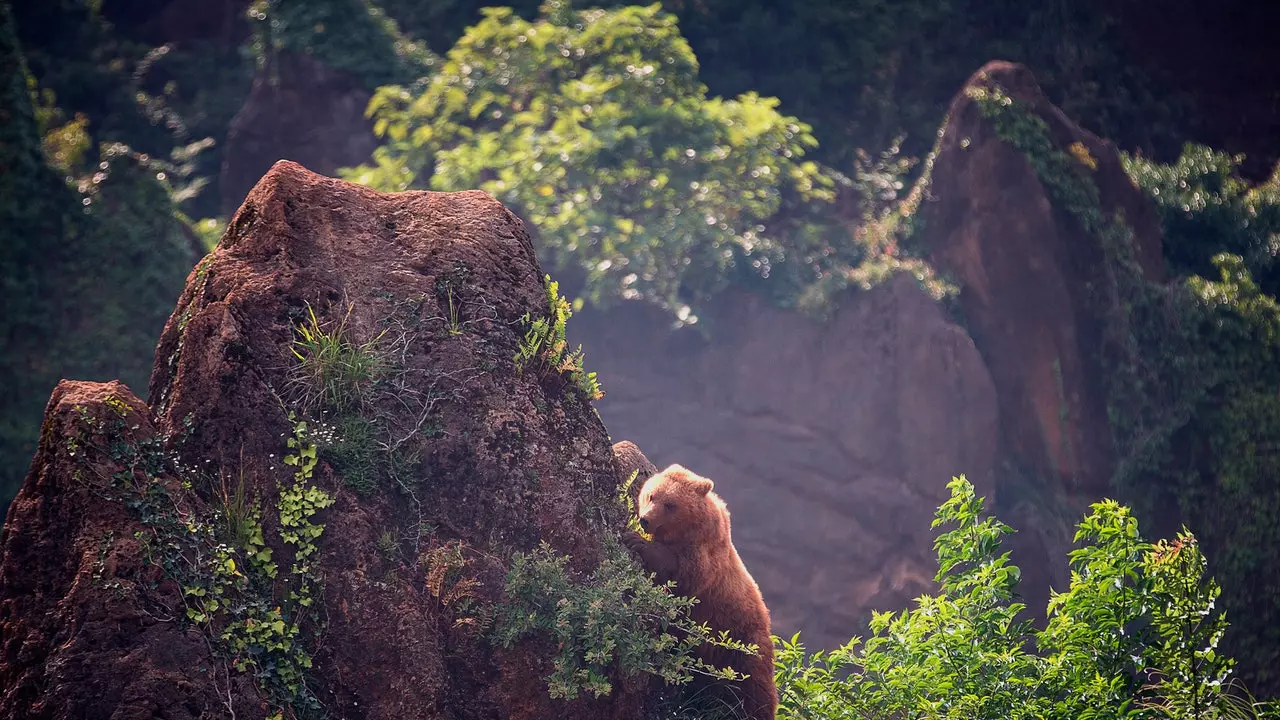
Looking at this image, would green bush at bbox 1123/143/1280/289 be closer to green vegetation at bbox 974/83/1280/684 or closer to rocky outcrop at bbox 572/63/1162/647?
green vegetation at bbox 974/83/1280/684

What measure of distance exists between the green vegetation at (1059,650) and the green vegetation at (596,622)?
1484 millimetres

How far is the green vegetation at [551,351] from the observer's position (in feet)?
20.3

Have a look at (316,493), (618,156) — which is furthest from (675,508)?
(618,156)

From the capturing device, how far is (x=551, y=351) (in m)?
6.36

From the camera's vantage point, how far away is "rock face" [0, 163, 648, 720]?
4707 mm

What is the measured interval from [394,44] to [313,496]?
14155mm

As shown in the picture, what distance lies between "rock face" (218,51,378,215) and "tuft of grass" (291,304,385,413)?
482 inches

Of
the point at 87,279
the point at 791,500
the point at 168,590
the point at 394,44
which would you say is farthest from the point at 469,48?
the point at 168,590

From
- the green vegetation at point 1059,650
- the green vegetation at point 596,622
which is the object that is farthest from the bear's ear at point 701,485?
the green vegetation at point 1059,650

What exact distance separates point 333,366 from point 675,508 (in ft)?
7.31

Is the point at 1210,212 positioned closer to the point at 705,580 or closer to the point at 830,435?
the point at 830,435

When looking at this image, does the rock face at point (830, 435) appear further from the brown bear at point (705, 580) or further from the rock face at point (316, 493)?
the rock face at point (316, 493)

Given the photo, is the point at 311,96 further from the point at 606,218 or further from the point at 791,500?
the point at 791,500

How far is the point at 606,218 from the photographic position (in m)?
14.5
